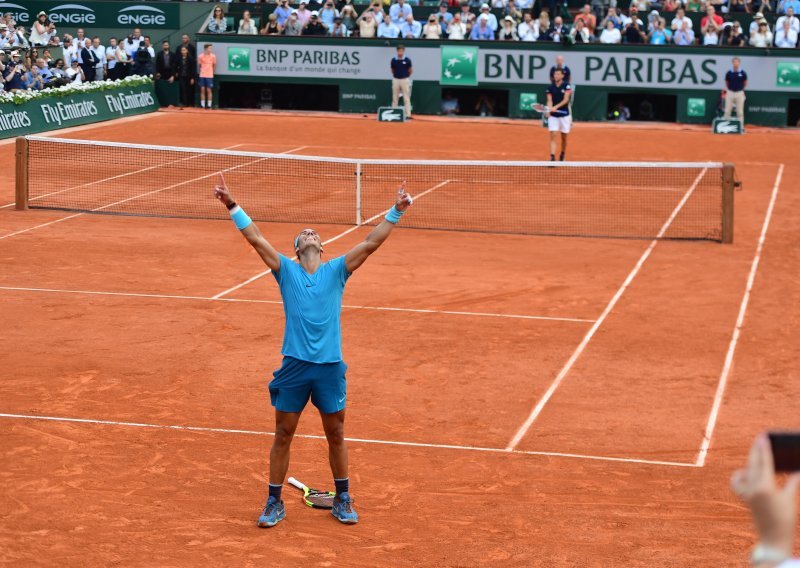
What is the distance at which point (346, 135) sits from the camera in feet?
114

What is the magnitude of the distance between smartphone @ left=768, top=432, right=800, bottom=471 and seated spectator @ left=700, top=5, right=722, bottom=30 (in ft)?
123

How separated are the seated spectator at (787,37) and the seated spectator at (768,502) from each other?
37.1m

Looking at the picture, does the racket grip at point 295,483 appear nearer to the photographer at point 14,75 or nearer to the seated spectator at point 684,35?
the photographer at point 14,75

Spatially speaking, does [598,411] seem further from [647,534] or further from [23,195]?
[23,195]

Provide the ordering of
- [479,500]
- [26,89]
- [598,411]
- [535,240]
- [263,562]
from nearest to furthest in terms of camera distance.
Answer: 1. [263,562]
2. [479,500]
3. [598,411]
4. [535,240]
5. [26,89]

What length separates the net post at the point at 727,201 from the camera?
64.5ft

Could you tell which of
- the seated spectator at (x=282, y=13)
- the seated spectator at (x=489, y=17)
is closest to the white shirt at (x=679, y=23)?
the seated spectator at (x=489, y=17)

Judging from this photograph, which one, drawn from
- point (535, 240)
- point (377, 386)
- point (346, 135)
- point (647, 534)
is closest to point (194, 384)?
point (377, 386)

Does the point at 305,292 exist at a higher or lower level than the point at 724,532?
higher

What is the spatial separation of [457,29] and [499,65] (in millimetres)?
1772

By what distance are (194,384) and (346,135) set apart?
2308cm

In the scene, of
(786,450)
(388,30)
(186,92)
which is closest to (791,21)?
(388,30)

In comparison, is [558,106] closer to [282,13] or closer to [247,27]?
[282,13]

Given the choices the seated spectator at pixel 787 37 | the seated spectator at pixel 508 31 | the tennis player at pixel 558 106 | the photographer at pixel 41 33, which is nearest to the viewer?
the tennis player at pixel 558 106
